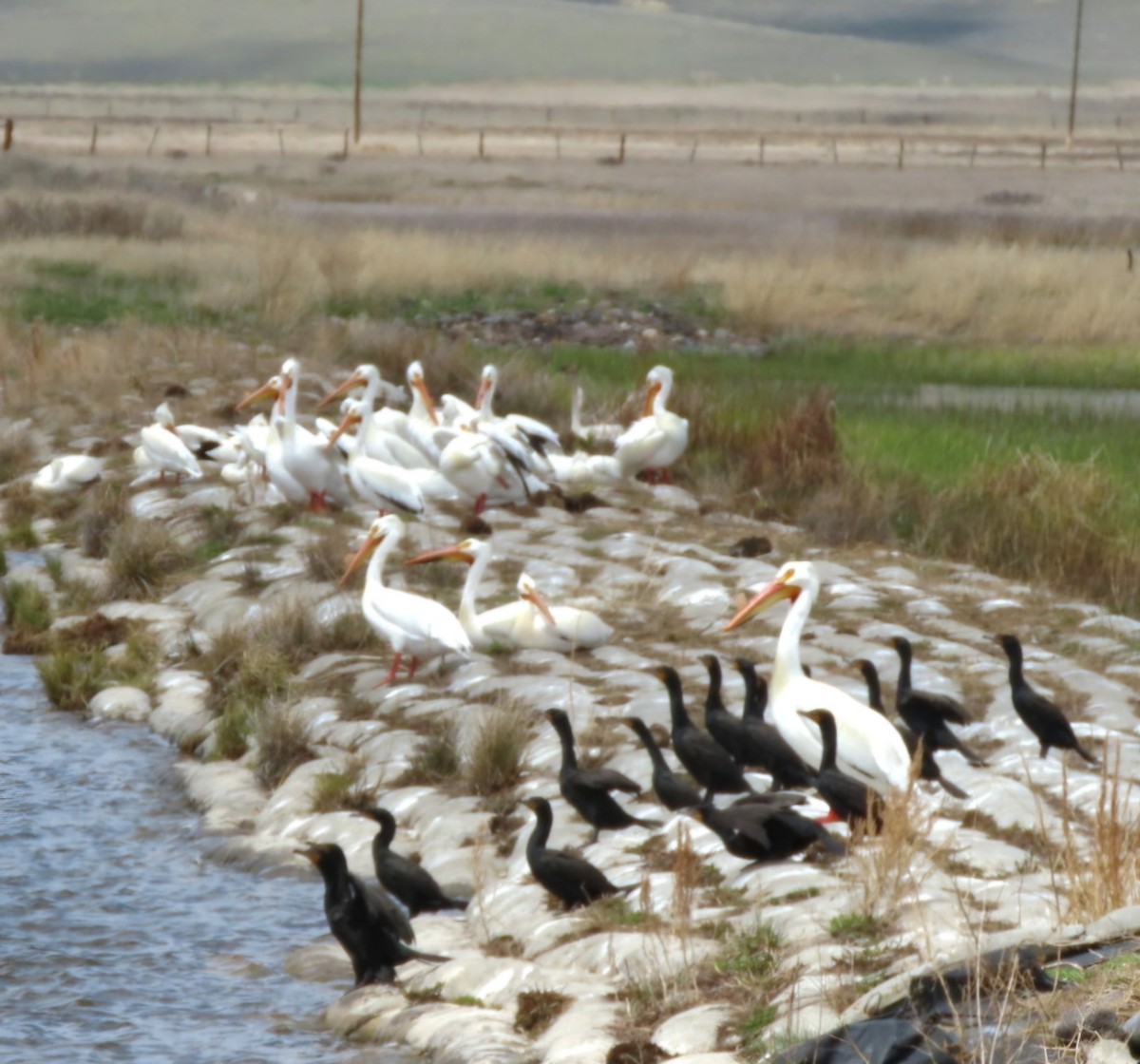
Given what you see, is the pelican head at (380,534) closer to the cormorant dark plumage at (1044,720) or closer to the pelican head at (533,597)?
the pelican head at (533,597)

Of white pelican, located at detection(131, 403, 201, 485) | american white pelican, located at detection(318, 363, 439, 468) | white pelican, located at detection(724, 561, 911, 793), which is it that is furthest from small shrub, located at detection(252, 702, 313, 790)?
white pelican, located at detection(131, 403, 201, 485)

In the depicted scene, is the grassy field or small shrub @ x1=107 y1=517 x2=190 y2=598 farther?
the grassy field

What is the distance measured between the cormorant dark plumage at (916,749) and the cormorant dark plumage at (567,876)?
135 cm

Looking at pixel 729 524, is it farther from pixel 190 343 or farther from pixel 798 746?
pixel 190 343

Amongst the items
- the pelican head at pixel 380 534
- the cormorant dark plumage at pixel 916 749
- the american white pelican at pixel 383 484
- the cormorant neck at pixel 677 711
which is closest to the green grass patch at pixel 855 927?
the cormorant dark plumage at pixel 916 749

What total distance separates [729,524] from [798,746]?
6.48 meters

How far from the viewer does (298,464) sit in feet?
45.1

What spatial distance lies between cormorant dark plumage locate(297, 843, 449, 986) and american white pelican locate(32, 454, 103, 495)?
9088 mm

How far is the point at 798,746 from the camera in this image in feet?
25.7

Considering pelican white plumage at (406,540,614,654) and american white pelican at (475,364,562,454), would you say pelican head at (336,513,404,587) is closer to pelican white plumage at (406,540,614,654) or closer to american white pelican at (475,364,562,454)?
pelican white plumage at (406,540,614,654)

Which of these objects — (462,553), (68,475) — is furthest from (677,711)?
(68,475)

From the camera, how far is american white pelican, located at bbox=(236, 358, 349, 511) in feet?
45.1

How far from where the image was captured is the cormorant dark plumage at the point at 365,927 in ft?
24.4

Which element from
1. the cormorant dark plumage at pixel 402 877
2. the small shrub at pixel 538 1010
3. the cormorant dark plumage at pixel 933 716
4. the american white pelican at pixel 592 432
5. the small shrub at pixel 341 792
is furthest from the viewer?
the american white pelican at pixel 592 432
